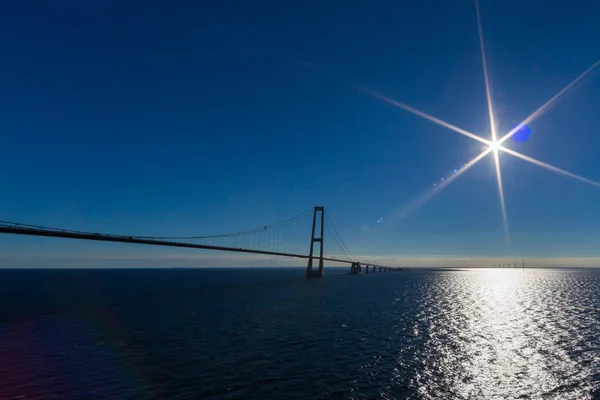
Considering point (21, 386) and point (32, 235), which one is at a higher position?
point (32, 235)

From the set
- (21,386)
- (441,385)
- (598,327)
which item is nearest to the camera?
(21,386)

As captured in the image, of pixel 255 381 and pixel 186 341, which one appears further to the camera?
pixel 186 341

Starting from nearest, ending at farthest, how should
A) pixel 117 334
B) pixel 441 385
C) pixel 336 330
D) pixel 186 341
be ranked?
pixel 441 385 < pixel 186 341 < pixel 117 334 < pixel 336 330

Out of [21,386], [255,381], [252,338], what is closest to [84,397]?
[21,386]

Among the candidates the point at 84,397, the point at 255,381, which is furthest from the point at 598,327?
the point at 84,397

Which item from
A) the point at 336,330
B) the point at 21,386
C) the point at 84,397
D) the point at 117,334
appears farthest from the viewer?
the point at 336,330

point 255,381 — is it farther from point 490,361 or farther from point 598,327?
point 598,327

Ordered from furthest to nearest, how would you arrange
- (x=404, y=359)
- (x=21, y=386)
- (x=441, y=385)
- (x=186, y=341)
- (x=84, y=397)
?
(x=186, y=341), (x=404, y=359), (x=441, y=385), (x=21, y=386), (x=84, y=397)

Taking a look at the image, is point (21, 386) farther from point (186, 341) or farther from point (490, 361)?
point (490, 361)

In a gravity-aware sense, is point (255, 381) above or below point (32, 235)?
below
